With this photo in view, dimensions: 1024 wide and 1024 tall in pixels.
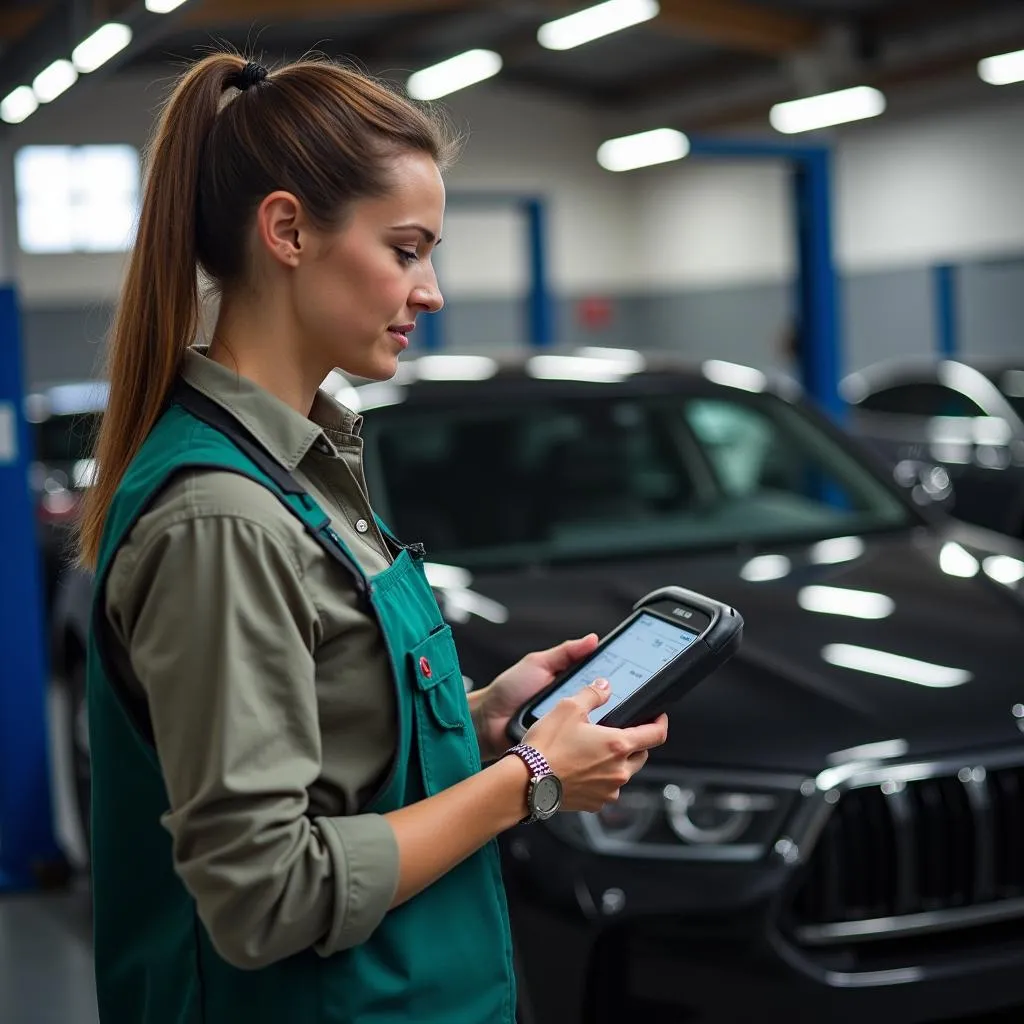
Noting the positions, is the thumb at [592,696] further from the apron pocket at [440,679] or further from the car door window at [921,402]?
the car door window at [921,402]

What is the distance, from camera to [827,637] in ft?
9.46

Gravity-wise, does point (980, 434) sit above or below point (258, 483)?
below

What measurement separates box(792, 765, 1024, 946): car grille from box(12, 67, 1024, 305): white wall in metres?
12.0

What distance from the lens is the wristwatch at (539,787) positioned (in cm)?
135

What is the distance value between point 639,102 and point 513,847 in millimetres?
17476

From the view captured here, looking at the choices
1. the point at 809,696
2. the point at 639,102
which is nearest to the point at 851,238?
the point at 639,102

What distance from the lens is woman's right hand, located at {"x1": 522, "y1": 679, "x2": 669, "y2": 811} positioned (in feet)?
4.52

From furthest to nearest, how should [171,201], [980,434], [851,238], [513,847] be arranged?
[851,238] < [980,434] < [513,847] < [171,201]

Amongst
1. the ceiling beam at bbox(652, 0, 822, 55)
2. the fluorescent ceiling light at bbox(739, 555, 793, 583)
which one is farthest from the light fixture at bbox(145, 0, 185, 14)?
the ceiling beam at bbox(652, 0, 822, 55)

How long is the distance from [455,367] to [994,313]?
11033 millimetres

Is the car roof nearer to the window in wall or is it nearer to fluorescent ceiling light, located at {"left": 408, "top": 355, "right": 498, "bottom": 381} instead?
fluorescent ceiling light, located at {"left": 408, "top": 355, "right": 498, "bottom": 381}

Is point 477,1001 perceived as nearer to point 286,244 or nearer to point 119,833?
point 119,833

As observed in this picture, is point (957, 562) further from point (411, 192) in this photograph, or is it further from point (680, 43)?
point (680, 43)

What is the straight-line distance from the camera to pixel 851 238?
54.0ft
